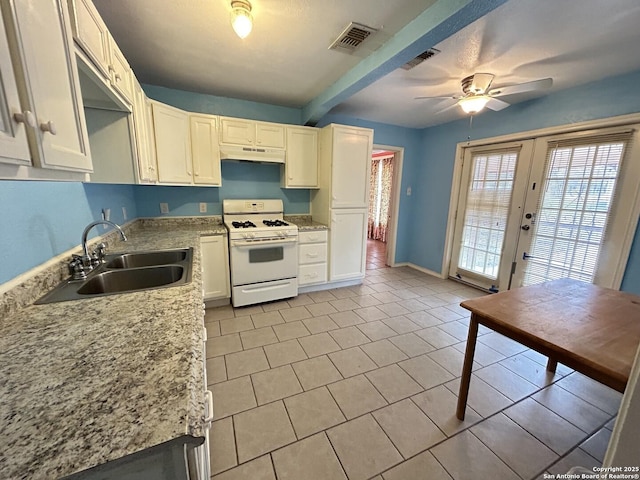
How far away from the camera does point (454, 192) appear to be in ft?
12.4

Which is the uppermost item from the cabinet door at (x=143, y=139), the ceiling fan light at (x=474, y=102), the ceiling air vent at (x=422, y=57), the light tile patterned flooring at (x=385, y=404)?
the ceiling air vent at (x=422, y=57)

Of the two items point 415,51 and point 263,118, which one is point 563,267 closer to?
point 415,51

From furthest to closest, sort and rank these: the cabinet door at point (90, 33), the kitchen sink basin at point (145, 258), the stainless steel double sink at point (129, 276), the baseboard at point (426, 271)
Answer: the baseboard at point (426, 271) → the kitchen sink basin at point (145, 258) → the stainless steel double sink at point (129, 276) → the cabinet door at point (90, 33)

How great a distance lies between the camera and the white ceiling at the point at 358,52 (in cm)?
151

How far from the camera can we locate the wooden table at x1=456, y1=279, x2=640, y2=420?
1.01m

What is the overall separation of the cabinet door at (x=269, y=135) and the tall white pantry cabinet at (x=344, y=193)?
0.54 m

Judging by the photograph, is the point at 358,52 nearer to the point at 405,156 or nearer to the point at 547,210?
the point at 405,156

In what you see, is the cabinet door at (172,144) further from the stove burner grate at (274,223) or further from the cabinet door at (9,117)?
the cabinet door at (9,117)

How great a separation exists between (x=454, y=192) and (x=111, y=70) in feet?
13.0

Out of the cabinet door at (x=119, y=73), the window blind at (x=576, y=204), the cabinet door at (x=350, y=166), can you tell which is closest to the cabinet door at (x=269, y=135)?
the cabinet door at (x=350, y=166)

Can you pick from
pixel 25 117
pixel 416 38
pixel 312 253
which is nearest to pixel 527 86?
pixel 416 38

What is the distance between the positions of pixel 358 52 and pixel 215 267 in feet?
7.99

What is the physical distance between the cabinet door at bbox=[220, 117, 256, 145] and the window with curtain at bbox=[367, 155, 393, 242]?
403cm

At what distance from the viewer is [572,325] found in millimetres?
1243
